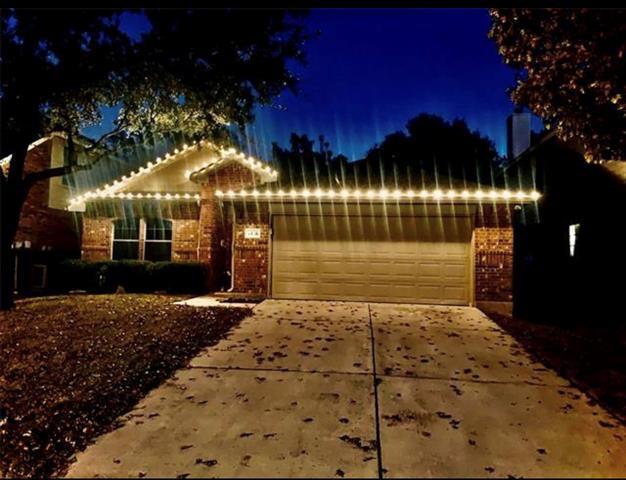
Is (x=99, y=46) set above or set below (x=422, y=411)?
above

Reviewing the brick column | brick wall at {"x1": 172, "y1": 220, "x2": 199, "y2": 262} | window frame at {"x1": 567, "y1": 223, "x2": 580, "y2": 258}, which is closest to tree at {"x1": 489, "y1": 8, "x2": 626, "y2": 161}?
window frame at {"x1": 567, "y1": 223, "x2": 580, "y2": 258}

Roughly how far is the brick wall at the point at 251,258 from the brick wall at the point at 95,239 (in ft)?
18.7

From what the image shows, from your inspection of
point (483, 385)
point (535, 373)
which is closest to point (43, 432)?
point (483, 385)

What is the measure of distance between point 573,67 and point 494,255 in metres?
5.64

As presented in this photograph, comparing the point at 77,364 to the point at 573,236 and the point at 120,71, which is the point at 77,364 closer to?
the point at 120,71

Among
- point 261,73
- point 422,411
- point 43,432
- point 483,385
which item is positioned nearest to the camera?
point 43,432

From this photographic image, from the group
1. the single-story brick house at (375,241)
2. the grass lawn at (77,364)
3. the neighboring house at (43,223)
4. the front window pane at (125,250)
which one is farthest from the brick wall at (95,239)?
the single-story brick house at (375,241)

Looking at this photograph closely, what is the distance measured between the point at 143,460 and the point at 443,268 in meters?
9.01

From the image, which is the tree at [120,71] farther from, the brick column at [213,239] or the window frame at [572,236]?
the window frame at [572,236]

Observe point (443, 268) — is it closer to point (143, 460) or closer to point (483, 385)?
point (483, 385)

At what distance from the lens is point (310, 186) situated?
11.1 metres

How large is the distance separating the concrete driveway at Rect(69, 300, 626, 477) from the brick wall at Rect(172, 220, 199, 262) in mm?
7693

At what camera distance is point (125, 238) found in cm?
1433

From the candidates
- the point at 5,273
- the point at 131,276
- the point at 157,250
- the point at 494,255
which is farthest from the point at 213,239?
the point at 494,255
